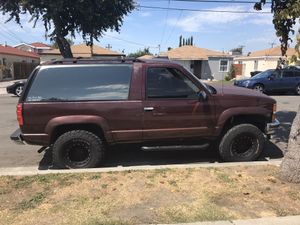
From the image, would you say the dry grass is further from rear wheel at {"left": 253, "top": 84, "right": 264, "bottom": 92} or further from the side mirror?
rear wheel at {"left": 253, "top": 84, "right": 264, "bottom": 92}

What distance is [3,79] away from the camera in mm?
40031

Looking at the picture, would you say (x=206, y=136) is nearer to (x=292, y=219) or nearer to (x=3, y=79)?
(x=292, y=219)

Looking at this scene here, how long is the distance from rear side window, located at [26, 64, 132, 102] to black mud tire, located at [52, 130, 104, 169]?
61 cm

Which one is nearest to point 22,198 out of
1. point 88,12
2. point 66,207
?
point 66,207

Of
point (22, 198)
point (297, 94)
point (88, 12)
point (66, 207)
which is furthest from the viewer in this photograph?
point (88, 12)

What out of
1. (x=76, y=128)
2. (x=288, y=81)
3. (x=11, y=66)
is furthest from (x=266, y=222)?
(x=11, y=66)

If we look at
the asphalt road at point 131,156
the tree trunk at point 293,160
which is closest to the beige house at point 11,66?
the asphalt road at point 131,156

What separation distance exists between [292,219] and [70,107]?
377 cm

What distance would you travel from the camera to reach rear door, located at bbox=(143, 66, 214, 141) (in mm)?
6977

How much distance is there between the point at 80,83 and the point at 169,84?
1.48m

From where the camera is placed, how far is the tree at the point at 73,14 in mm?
28219

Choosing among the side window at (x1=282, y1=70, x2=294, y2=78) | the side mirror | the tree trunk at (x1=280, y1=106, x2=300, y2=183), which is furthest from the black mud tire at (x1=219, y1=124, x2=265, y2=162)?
the side window at (x1=282, y1=70, x2=294, y2=78)

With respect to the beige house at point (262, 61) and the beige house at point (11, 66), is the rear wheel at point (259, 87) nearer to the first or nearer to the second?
the beige house at point (262, 61)

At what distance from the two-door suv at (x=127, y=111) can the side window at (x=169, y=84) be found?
0.02 metres
